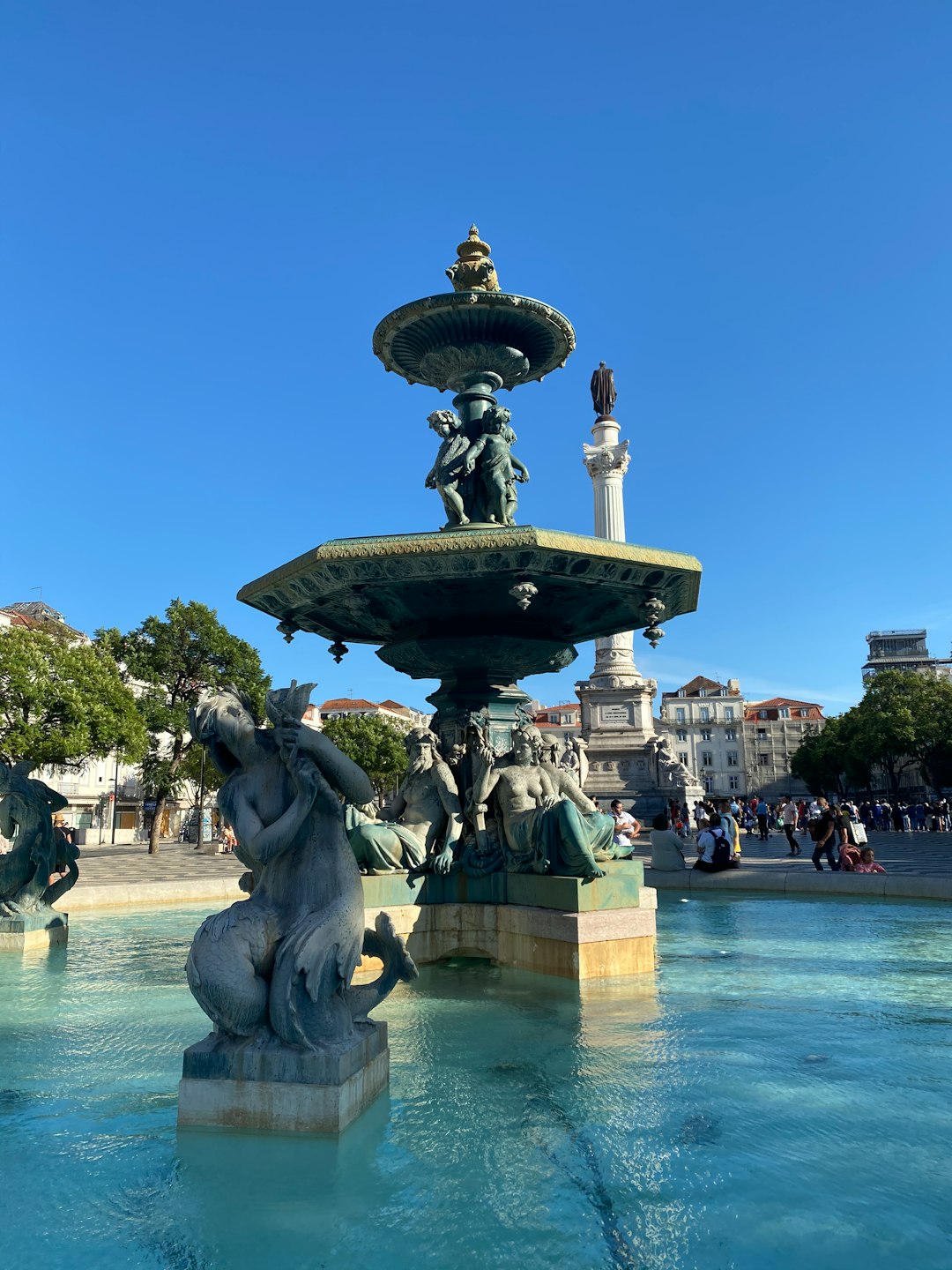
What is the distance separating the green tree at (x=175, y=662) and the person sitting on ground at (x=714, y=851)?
2196 cm

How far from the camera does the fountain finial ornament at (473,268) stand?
27.2 feet

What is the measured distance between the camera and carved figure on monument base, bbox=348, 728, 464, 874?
6.56m

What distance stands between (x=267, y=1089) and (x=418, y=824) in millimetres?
3807

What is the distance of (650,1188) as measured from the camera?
270cm

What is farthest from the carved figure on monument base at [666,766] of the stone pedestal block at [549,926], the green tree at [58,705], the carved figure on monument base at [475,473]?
the stone pedestal block at [549,926]

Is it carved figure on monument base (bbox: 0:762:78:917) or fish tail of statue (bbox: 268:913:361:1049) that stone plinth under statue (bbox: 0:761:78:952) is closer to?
carved figure on monument base (bbox: 0:762:78:917)

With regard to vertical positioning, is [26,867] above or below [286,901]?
below

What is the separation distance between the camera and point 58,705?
26047mm

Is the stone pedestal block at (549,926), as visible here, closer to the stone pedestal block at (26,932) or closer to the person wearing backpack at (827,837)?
the stone pedestal block at (26,932)

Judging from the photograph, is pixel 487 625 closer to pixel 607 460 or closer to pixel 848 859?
pixel 848 859

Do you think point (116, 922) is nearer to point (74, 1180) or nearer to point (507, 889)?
point (507, 889)

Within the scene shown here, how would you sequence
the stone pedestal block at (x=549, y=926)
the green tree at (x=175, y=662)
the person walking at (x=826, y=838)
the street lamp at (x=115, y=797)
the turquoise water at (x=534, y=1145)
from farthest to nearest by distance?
the street lamp at (x=115, y=797), the green tree at (x=175, y=662), the person walking at (x=826, y=838), the stone pedestal block at (x=549, y=926), the turquoise water at (x=534, y=1145)

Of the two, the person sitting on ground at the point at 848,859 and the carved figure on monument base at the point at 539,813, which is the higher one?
the carved figure on monument base at the point at 539,813

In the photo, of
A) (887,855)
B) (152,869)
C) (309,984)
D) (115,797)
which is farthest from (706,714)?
(309,984)
